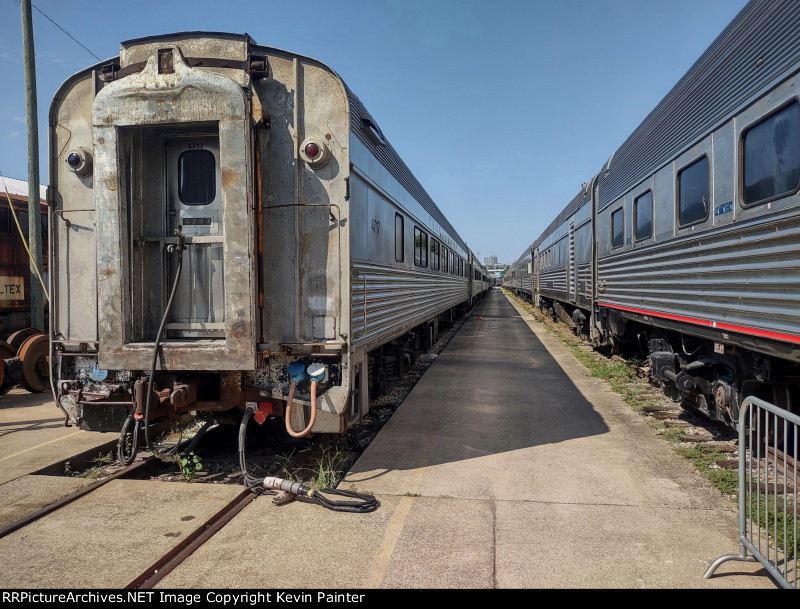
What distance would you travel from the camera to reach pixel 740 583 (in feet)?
9.78

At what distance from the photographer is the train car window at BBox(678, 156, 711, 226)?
17.8ft

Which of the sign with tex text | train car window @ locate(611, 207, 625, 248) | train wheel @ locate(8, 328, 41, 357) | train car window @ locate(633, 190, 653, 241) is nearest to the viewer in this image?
train car window @ locate(633, 190, 653, 241)

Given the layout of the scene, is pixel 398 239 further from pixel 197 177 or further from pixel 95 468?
pixel 95 468

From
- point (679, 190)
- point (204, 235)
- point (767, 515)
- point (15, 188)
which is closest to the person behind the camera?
point (767, 515)

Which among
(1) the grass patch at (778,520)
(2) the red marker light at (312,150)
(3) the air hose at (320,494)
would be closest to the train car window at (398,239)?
(2) the red marker light at (312,150)

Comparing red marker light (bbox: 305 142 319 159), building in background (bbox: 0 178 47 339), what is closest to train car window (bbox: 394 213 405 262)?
red marker light (bbox: 305 142 319 159)

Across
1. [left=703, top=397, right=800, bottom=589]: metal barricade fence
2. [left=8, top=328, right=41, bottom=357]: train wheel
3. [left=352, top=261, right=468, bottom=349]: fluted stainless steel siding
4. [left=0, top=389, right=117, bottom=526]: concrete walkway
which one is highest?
[left=352, top=261, right=468, bottom=349]: fluted stainless steel siding

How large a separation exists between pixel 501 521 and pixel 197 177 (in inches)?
147

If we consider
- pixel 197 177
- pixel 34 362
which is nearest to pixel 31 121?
pixel 34 362

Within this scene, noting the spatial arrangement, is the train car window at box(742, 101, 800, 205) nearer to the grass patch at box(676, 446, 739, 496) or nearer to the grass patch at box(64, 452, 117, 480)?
the grass patch at box(676, 446, 739, 496)

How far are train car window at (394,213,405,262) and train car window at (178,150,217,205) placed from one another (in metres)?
3.16

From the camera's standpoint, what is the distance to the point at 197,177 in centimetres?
473

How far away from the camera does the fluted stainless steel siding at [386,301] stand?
4.95 m
